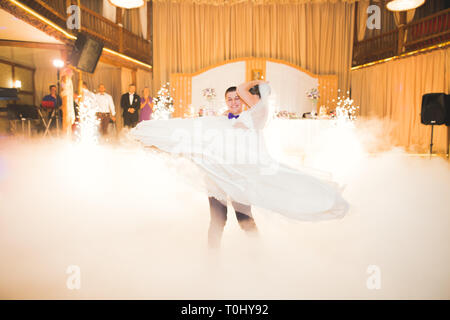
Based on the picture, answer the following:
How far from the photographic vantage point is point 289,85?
9844 mm

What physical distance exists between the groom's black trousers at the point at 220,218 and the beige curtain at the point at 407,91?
24.4 feet

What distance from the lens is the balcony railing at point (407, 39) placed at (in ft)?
22.1

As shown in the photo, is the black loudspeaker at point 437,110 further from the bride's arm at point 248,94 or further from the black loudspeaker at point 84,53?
the black loudspeaker at point 84,53

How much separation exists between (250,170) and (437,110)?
661 centimetres

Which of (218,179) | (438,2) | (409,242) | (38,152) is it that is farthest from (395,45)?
(38,152)

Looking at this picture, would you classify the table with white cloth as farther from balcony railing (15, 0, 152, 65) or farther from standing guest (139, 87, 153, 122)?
balcony railing (15, 0, 152, 65)

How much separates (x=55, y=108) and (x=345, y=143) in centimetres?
764

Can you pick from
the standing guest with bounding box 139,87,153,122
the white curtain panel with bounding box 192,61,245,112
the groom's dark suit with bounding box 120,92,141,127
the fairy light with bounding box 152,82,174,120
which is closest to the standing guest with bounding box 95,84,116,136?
the groom's dark suit with bounding box 120,92,141,127

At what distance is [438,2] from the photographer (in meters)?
9.17

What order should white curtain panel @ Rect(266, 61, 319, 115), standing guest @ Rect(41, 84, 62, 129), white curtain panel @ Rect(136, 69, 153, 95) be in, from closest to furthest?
1. standing guest @ Rect(41, 84, 62, 129)
2. white curtain panel @ Rect(266, 61, 319, 115)
3. white curtain panel @ Rect(136, 69, 153, 95)

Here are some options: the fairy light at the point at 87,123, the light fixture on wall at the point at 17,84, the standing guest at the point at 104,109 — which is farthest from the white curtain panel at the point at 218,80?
the light fixture on wall at the point at 17,84

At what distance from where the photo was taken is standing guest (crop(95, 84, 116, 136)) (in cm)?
826
